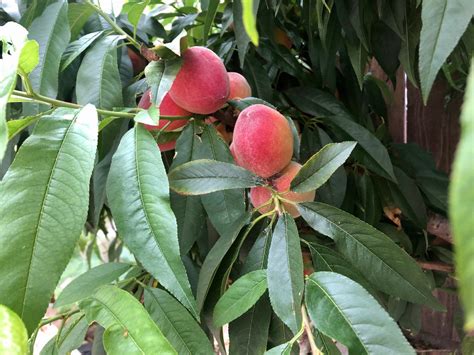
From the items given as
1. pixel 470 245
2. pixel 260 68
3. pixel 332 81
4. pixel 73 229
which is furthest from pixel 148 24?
pixel 470 245

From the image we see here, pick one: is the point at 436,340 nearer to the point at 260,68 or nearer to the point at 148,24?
the point at 260,68

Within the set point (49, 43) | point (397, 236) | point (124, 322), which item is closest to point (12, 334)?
point (124, 322)

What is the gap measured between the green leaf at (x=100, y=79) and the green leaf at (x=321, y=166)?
0.26m

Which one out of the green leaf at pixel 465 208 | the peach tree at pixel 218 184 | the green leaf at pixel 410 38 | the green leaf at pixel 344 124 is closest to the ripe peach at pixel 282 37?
the peach tree at pixel 218 184

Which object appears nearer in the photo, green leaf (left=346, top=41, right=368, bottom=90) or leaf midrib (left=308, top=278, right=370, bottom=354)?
leaf midrib (left=308, top=278, right=370, bottom=354)

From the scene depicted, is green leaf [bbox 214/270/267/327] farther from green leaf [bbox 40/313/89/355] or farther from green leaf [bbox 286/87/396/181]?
green leaf [bbox 286/87/396/181]

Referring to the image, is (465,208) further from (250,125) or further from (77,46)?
(77,46)

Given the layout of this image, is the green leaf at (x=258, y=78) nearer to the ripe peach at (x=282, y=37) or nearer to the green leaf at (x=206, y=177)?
the ripe peach at (x=282, y=37)

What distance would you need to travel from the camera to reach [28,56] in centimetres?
41

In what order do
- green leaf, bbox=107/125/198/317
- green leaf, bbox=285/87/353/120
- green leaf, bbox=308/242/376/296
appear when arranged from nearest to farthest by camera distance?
green leaf, bbox=107/125/198/317 → green leaf, bbox=308/242/376/296 → green leaf, bbox=285/87/353/120

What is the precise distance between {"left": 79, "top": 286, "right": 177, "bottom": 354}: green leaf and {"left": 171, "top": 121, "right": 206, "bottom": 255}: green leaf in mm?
163

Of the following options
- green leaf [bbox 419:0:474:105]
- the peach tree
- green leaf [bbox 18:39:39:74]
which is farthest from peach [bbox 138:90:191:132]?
green leaf [bbox 419:0:474:105]

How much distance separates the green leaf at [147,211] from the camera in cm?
41

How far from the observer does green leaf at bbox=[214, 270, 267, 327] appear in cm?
45
